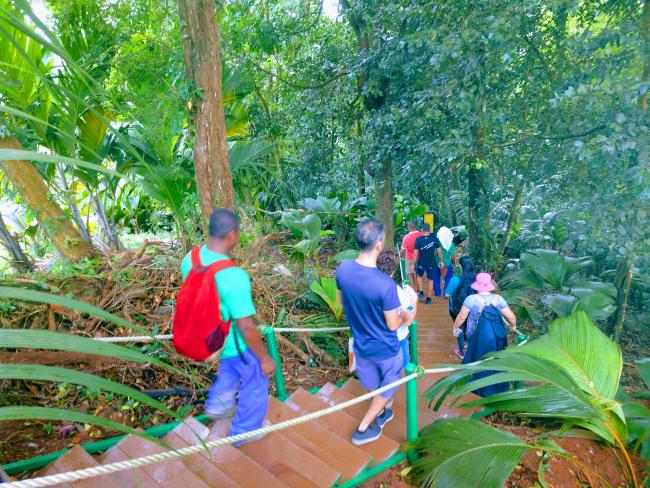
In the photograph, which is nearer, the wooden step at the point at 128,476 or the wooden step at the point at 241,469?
the wooden step at the point at 128,476

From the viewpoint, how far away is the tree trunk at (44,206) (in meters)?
4.58

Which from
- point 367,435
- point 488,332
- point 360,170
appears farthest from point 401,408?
point 360,170

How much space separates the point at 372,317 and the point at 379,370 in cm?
47

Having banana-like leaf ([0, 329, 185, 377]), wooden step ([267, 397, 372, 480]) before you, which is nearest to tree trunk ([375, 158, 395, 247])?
wooden step ([267, 397, 372, 480])

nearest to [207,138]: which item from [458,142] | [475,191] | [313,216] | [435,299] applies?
[313,216]

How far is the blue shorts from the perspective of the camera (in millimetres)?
3156

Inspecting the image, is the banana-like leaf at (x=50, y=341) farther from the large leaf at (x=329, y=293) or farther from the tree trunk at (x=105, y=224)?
the tree trunk at (x=105, y=224)

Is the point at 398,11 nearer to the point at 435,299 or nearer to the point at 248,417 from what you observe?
the point at 435,299

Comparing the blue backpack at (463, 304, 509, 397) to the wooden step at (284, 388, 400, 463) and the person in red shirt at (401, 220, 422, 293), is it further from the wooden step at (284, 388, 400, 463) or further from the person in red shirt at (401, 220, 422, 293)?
the person in red shirt at (401, 220, 422, 293)

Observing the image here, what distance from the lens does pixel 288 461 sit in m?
2.79

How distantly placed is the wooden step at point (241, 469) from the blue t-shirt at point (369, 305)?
3.43 ft

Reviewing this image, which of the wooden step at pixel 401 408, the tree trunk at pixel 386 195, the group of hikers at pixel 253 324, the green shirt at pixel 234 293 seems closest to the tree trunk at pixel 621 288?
the tree trunk at pixel 386 195

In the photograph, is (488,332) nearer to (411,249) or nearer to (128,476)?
(128,476)

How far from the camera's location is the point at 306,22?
8656 millimetres
